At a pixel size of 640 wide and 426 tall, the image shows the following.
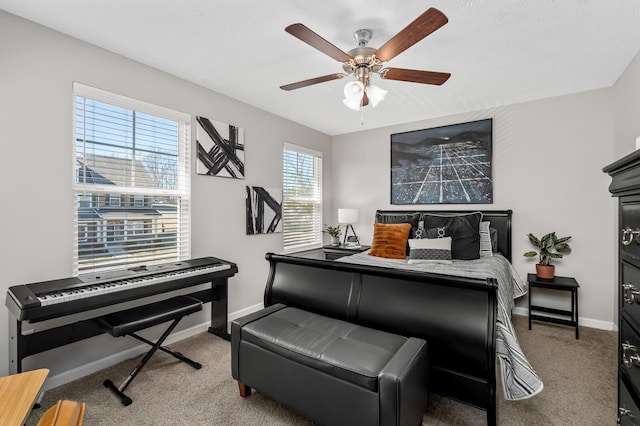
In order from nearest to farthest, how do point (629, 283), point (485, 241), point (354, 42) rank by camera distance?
1. point (629, 283)
2. point (354, 42)
3. point (485, 241)

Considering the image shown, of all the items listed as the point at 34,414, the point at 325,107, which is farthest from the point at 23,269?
the point at 325,107

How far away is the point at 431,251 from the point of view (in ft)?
10.4

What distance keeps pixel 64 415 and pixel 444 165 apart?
4188 millimetres

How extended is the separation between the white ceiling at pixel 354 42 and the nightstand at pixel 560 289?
6.56 feet

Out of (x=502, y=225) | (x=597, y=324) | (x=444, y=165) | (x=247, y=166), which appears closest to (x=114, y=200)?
(x=247, y=166)

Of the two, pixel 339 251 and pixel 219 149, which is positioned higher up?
pixel 219 149

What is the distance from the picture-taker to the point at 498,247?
360 centimetres

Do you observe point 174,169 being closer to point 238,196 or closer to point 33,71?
point 238,196

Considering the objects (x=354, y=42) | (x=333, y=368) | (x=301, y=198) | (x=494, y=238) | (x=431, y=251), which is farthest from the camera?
(x=301, y=198)

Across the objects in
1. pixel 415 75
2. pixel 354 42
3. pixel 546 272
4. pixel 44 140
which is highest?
pixel 354 42

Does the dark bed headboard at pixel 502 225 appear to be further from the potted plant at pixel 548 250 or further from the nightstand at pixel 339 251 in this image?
the nightstand at pixel 339 251

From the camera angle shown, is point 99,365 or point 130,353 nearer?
point 99,365

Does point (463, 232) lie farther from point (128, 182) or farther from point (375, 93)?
point (128, 182)

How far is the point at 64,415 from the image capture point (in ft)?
1.65
